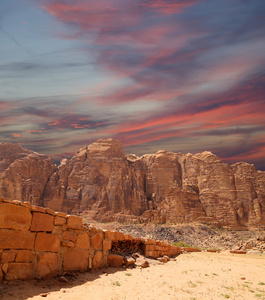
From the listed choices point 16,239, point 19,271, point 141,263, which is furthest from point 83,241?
point 141,263

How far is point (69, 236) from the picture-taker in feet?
29.2

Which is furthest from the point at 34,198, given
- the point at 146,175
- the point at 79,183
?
the point at 146,175

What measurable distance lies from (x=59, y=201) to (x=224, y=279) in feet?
275

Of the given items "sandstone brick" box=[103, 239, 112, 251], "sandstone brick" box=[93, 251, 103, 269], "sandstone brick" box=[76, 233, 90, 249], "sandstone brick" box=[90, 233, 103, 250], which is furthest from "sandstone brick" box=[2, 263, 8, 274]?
"sandstone brick" box=[103, 239, 112, 251]

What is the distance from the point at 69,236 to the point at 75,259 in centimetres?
81

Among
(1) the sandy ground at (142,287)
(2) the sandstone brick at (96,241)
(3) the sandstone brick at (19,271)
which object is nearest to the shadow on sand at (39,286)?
(1) the sandy ground at (142,287)

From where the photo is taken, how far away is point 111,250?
39.0 ft

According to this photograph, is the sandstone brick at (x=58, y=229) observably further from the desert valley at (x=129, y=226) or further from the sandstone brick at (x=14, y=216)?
the sandstone brick at (x=14, y=216)

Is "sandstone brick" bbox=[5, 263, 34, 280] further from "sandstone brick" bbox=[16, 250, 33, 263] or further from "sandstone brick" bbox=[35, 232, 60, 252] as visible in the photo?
"sandstone brick" bbox=[35, 232, 60, 252]

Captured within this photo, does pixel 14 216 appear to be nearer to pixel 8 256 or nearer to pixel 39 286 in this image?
pixel 8 256

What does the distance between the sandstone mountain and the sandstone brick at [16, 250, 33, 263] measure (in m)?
72.2

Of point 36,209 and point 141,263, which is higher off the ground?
point 36,209

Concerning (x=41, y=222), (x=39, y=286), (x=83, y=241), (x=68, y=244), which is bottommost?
(x=39, y=286)

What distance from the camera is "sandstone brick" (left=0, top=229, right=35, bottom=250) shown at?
692 centimetres
